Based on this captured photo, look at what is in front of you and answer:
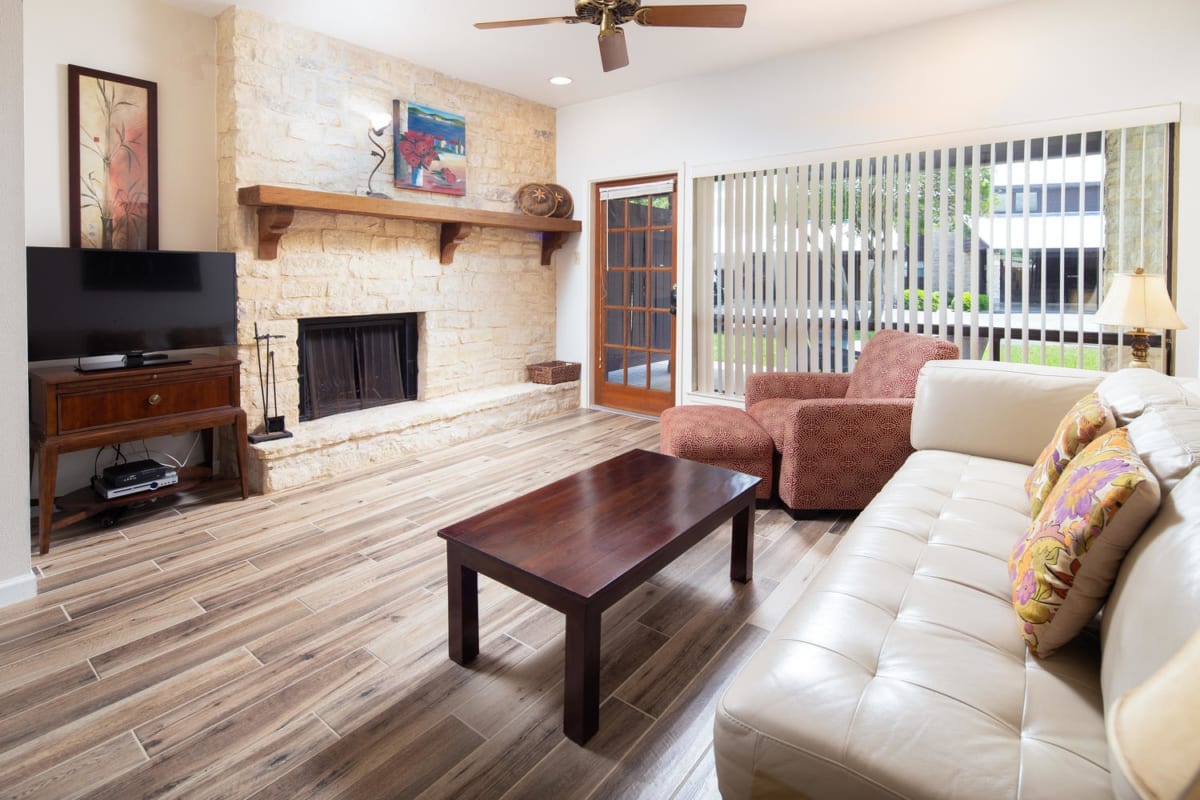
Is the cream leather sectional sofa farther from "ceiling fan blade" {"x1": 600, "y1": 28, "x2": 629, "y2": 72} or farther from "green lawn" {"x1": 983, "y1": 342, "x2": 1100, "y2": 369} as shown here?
"ceiling fan blade" {"x1": 600, "y1": 28, "x2": 629, "y2": 72}

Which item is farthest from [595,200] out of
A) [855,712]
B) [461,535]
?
[855,712]

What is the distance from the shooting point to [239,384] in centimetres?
354

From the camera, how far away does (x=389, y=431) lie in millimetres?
4102

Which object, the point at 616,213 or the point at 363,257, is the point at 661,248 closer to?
the point at 616,213

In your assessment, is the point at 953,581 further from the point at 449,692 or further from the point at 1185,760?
the point at 449,692

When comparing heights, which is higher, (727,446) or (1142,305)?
(1142,305)

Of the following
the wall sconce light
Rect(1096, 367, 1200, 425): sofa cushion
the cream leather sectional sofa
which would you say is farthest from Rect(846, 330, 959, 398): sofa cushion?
the wall sconce light

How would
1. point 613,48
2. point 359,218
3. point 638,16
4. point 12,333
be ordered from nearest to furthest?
1. point 12,333
2. point 638,16
3. point 613,48
4. point 359,218

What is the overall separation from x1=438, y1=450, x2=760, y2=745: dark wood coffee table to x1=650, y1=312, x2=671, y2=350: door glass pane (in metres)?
2.84

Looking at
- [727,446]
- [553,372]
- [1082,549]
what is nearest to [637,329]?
[553,372]

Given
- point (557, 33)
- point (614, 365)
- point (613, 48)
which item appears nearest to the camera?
point (613, 48)

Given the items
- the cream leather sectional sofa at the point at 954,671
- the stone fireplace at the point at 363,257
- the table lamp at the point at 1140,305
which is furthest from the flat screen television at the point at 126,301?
the table lamp at the point at 1140,305

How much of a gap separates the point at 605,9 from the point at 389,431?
8.74 ft

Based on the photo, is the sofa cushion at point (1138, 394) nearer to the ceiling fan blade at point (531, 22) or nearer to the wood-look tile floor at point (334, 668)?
the wood-look tile floor at point (334, 668)
